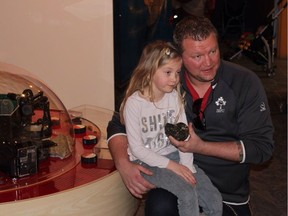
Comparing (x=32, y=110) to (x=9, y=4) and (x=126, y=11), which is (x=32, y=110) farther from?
(x=126, y=11)

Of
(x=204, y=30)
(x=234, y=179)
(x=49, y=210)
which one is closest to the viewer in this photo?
(x=49, y=210)

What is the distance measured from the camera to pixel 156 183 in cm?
202

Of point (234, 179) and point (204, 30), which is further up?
point (204, 30)

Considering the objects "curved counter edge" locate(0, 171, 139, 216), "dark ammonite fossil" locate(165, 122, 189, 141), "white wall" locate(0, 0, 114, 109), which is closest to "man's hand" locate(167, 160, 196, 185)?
"dark ammonite fossil" locate(165, 122, 189, 141)

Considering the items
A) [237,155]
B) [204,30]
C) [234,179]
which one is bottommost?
[234,179]

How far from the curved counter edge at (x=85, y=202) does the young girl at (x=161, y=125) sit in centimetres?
14

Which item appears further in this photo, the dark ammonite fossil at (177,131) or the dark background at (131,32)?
the dark background at (131,32)

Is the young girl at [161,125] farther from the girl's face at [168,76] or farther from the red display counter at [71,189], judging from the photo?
the red display counter at [71,189]

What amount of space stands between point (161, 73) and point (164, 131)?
0.24m

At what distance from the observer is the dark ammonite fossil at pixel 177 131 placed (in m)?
1.94

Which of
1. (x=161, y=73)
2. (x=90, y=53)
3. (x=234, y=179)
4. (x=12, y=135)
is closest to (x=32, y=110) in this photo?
(x=12, y=135)

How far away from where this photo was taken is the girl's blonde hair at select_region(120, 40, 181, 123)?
194cm

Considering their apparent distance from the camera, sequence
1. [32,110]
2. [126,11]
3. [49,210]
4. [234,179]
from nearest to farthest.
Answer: [49,210] → [32,110] → [234,179] → [126,11]

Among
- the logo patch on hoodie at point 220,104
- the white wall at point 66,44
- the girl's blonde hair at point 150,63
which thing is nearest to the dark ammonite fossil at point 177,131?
the girl's blonde hair at point 150,63
